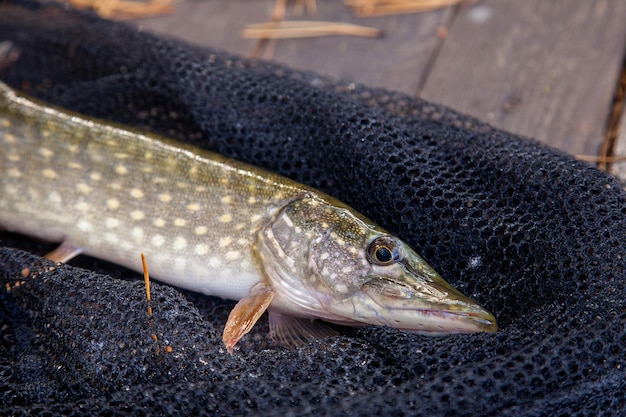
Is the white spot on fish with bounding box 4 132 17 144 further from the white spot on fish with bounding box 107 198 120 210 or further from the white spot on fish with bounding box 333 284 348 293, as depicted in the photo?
the white spot on fish with bounding box 333 284 348 293

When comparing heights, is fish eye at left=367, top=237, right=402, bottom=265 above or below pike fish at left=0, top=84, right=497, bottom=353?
above

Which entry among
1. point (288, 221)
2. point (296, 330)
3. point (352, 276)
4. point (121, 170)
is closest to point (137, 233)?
point (121, 170)

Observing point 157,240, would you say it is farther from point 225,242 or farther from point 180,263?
point 225,242

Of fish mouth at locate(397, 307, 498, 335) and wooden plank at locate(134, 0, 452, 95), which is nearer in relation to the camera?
fish mouth at locate(397, 307, 498, 335)

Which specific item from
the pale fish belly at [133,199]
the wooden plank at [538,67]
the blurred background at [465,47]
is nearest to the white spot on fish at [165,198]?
the pale fish belly at [133,199]

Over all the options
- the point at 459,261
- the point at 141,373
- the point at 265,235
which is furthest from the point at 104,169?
the point at 459,261

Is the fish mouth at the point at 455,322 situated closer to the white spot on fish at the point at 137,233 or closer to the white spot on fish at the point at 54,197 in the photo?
the white spot on fish at the point at 137,233

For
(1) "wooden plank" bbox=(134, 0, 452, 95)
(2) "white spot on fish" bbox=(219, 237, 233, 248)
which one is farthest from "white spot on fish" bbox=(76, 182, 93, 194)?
(1) "wooden plank" bbox=(134, 0, 452, 95)
